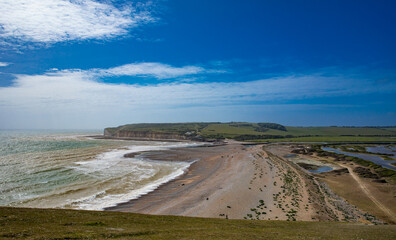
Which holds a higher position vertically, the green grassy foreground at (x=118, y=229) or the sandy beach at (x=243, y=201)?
the green grassy foreground at (x=118, y=229)

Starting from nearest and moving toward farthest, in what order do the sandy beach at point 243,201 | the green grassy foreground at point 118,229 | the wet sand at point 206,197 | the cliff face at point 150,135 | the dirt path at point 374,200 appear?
the green grassy foreground at point 118,229, the sandy beach at point 243,201, the wet sand at point 206,197, the dirt path at point 374,200, the cliff face at point 150,135

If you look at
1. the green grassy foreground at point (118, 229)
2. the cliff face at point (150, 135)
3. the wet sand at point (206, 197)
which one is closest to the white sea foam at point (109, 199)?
the wet sand at point (206, 197)

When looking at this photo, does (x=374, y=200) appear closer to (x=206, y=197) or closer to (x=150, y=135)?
(x=206, y=197)

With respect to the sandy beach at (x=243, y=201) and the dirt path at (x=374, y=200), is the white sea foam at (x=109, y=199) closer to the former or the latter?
the sandy beach at (x=243, y=201)

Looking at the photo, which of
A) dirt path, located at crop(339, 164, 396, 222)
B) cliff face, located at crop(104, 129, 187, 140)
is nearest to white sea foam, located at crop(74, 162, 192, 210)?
dirt path, located at crop(339, 164, 396, 222)

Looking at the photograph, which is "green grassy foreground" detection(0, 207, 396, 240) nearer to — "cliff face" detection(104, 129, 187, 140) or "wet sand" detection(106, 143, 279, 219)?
"wet sand" detection(106, 143, 279, 219)

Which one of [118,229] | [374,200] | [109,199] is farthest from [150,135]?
[118,229]

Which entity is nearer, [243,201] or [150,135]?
[243,201]

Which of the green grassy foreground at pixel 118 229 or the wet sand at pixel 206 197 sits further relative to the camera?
the wet sand at pixel 206 197
